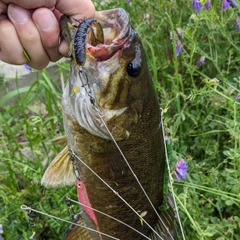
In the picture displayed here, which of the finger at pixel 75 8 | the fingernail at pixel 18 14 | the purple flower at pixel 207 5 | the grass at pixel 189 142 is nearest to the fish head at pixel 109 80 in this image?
the finger at pixel 75 8

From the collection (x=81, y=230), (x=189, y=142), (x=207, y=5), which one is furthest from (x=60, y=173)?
(x=189, y=142)

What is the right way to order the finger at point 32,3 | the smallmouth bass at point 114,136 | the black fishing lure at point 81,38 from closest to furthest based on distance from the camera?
the black fishing lure at point 81,38 < the smallmouth bass at point 114,136 < the finger at point 32,3

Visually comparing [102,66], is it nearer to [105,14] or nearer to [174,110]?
[105,14]

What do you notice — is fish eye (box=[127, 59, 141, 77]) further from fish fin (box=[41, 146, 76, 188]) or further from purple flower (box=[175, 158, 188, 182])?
purple flower (box=[175, 158, 188, 182])

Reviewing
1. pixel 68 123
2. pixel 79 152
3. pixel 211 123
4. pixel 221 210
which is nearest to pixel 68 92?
pixel 68 123

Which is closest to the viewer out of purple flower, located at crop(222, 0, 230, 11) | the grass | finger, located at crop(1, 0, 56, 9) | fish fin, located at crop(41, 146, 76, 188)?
finger, located at crop(1, 0, 56, 9)

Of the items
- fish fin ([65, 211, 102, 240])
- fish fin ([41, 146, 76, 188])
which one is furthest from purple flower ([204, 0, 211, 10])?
fish fin ([65, 211, 102, 240])

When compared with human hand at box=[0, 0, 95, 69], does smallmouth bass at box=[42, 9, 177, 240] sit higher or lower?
lower

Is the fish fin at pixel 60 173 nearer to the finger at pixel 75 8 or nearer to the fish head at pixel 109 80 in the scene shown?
the fish head at pixel 109 80
